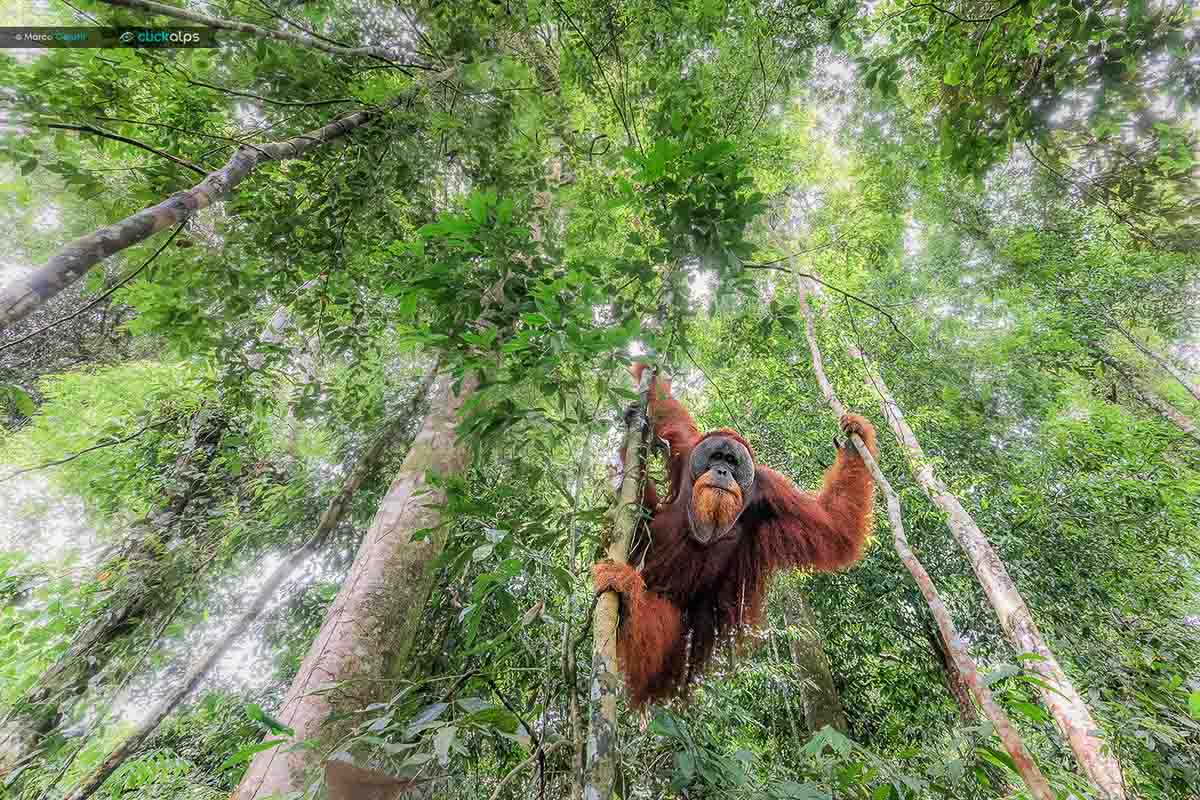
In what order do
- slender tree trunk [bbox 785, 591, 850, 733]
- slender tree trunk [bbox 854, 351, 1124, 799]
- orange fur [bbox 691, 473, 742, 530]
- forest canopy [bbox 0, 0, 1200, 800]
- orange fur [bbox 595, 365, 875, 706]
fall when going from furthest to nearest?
1. slender tree trunk [bbox 785, 591, 850, 733]
2. orange fur [bbox 595, 365, 875, 706]
3. orange fur [bbox 691, 473, 742, 530]
4. slender tree trunk [bbox 854, 351, 1124, 799]
5. forest canopy [bbox 0, 0, 1200, 800]

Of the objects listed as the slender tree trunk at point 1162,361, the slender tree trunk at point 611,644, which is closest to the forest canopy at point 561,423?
the slender tree trunk at point 611,644

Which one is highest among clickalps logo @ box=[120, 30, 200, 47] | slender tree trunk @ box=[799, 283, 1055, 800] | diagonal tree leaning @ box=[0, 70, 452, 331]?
clickalps logo @ box=[120, 30, 200, 47]

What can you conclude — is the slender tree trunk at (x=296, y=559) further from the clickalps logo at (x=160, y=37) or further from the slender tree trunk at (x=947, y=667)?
the slender tree trunk at (x=947, y=667)

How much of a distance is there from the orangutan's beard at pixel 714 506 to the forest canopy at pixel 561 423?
0.27 feet

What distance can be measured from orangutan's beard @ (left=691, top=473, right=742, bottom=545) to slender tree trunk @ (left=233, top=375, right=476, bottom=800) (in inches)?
46.3

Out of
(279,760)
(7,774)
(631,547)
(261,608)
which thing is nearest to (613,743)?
(631,547)

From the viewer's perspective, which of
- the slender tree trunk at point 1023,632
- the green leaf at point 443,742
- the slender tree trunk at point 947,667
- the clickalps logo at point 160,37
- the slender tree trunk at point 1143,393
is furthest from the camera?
the slender tree trunk at point 1143,393

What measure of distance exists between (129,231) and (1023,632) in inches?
163

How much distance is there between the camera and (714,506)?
2342mm

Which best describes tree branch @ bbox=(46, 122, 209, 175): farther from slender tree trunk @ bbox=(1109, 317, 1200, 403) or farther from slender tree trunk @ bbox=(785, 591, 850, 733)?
slender tree trunk @ bbox=(1109, 317, 1200, 403)

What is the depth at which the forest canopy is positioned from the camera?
4.54ft

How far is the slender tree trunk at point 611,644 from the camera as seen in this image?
0.88 metres

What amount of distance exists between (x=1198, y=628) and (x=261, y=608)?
5908 mm

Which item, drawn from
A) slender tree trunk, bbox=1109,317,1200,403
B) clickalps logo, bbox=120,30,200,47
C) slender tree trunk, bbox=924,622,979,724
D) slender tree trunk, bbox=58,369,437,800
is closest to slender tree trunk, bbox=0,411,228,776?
slender tree trunk, bbox=58,369,437,800
